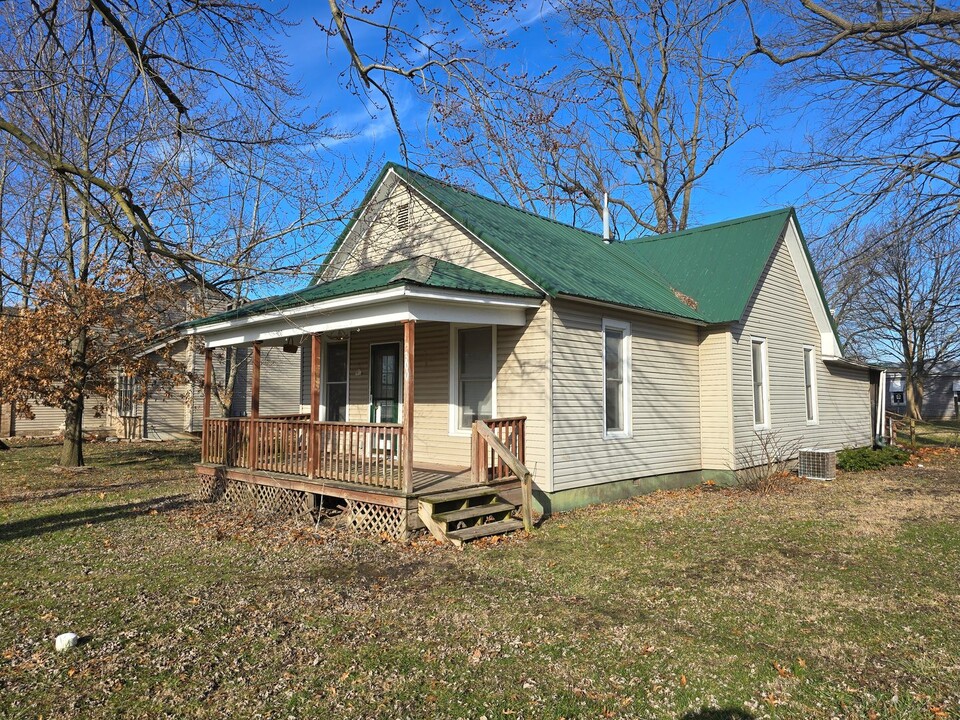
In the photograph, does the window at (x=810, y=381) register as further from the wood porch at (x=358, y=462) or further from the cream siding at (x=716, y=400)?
the wood porch at (x=358, y=462)

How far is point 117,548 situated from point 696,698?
702cm

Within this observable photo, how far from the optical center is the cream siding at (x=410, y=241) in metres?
11.0

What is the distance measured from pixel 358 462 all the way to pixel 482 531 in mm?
2458

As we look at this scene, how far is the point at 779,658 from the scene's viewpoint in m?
4.57

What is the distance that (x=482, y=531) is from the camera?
26.8ft

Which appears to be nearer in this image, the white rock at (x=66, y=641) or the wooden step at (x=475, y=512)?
the white rock at (x=66, y=641)

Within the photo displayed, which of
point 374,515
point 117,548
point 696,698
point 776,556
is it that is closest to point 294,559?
point 374,515

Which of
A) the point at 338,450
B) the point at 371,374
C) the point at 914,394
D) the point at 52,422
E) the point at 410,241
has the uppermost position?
the point at 410,241

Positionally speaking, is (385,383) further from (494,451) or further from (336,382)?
(494,451)

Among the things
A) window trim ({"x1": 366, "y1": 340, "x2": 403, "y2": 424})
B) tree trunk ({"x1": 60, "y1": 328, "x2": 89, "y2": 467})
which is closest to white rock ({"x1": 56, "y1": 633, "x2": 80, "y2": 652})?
window trim ({"x1": 366, "y1": 340, "x2": 403, "y2": 424})

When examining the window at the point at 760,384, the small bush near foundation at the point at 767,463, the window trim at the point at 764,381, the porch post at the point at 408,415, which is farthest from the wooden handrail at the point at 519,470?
the window at the point at 760,384

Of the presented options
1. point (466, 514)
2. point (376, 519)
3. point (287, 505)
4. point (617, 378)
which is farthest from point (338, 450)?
point (617, 378)

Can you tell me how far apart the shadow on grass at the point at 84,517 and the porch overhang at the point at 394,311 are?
3.33 m

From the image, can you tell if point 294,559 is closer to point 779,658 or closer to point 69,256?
point 779,658
